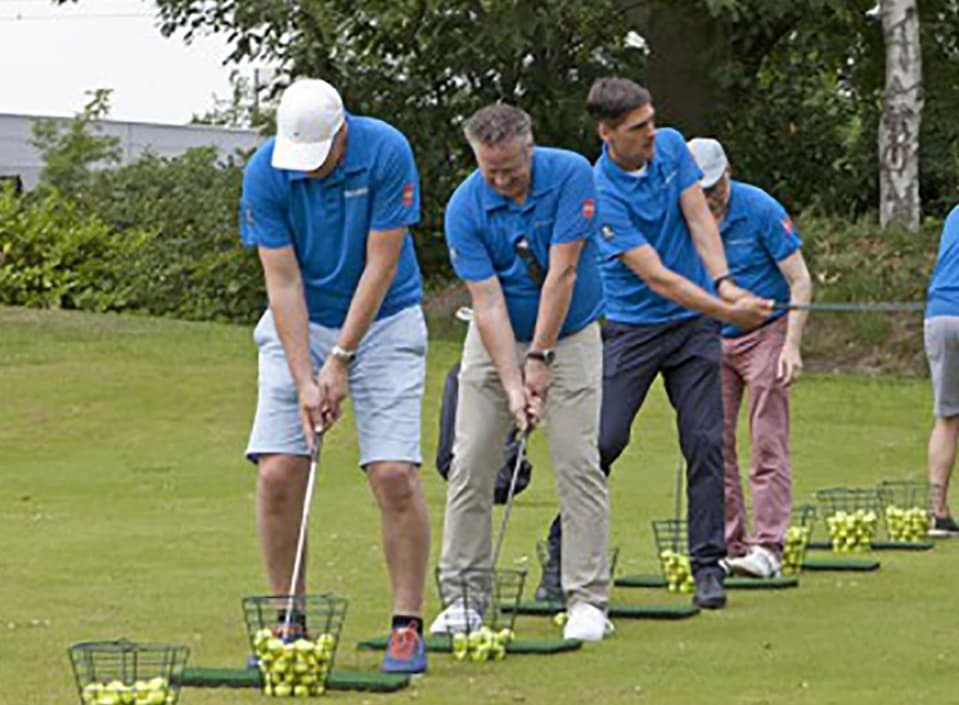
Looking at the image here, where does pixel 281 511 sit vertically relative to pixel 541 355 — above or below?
below

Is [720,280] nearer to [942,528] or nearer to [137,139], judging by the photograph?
[942,528]

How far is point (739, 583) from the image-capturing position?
12.4 metres

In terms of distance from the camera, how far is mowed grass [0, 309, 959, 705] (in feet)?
31.2

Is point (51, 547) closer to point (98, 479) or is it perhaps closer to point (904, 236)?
point (98, 479)

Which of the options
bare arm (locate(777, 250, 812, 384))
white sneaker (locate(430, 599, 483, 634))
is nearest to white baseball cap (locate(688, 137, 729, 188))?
bare arm (locate(777, 250, 812, 384))

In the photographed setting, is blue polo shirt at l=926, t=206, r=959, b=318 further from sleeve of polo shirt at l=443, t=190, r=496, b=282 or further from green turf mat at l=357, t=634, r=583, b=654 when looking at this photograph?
green turf mat at l=357, t=634, r=583, b=654

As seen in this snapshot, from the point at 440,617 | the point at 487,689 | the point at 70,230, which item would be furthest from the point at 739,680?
the point at 70,230

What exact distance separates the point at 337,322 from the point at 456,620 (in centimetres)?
146

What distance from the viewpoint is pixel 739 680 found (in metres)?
9.45

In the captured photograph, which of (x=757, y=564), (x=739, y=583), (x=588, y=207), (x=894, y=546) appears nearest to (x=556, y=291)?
(x=588, y=207)

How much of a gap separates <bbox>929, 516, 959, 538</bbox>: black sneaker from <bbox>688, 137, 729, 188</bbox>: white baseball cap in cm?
331

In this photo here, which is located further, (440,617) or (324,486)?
(324,486)

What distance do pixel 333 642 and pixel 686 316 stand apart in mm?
2935

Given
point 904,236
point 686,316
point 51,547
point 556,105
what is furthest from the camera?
point 556,105
